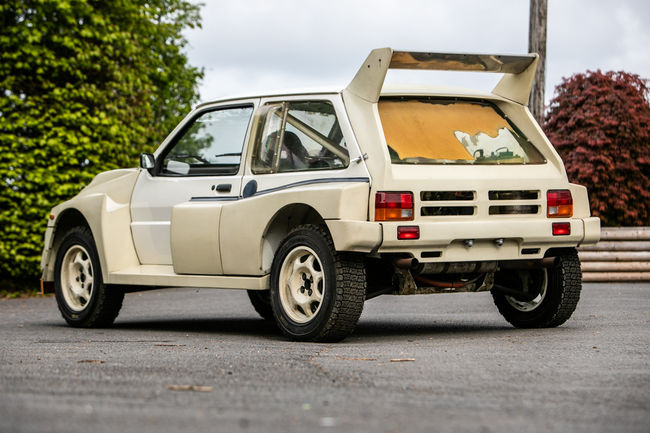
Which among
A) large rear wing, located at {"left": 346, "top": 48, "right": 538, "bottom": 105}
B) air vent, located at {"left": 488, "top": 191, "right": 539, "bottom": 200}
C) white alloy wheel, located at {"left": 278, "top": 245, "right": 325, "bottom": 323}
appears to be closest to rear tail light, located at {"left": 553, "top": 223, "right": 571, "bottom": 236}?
air vent, located at {"left": 488, "top": 191, "right": 539, "bottom": 200}

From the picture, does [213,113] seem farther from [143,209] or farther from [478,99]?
[478,99]

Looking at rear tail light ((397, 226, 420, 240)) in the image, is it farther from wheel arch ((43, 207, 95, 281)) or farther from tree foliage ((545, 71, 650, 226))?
tree foliage ((545, 71, 650, 226))

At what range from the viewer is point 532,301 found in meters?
9.74

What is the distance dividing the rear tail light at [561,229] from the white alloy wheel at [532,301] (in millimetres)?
657

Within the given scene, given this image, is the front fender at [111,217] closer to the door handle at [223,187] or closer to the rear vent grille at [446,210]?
the door handle at [223,187]

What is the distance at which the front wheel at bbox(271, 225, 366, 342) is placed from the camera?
823 cm

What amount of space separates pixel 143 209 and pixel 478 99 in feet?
10.2

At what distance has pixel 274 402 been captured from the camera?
5.36 m

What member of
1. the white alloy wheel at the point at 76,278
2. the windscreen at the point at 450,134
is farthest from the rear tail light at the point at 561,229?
the white alloy wheel at the point at 76,278

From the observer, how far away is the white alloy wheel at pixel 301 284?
847 cm

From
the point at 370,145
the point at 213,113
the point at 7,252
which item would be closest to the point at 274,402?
the point at 370,145

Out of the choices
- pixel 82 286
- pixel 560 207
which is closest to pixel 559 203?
pixel 560 207

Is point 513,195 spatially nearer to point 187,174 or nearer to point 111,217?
point 187,174

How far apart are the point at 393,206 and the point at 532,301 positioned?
7.07 feet
